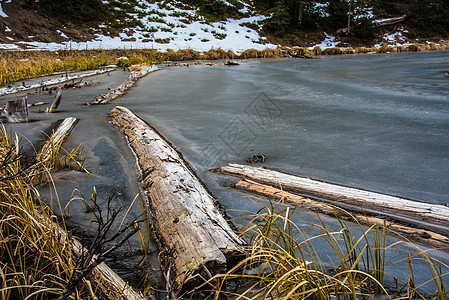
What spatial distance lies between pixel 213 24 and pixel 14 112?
101ft

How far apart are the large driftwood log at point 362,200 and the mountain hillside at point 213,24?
2108 centimetres

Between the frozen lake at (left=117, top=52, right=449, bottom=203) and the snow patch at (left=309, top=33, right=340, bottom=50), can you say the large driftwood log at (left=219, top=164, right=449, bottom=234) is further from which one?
the snow patch at (left=309, top=33, right=340, bottom=50)

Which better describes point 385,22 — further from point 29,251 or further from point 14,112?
point 29,251

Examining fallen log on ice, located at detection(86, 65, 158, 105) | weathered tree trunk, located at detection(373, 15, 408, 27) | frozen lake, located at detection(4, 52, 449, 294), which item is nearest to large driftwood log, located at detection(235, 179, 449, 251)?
frozen lake, located at detection(4, 52, 449, 294)

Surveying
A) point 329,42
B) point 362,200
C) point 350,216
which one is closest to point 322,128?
point 362,200

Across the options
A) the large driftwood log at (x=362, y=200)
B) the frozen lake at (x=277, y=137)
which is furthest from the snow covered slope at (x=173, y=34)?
the large driftwood log at (x=362, y=200)

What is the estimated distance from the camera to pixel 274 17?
36531 millimetres

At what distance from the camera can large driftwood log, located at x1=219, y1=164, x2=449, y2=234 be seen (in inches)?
90.9

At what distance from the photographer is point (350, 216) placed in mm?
2467

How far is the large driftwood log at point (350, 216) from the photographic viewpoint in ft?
6.78

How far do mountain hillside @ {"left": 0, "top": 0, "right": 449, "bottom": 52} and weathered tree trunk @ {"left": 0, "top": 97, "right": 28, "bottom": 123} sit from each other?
57.7ft

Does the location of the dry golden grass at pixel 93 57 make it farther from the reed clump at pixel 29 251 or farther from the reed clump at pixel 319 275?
the reed clump at pixel 319 275

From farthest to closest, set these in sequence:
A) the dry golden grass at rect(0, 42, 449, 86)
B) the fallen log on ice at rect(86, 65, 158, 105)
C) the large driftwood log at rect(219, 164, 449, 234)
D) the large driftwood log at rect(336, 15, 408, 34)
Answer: the large driftwood log at rect(336, 15, 408, 34) → the dry golden grass at rect(0, 42, 449, 86) → the fallen log on ice at rect(86, 65, 158, 105) → the large driftwood log at rect(219, 164, 449, 234)

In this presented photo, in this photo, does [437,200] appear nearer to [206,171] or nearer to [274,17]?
[206,171]
